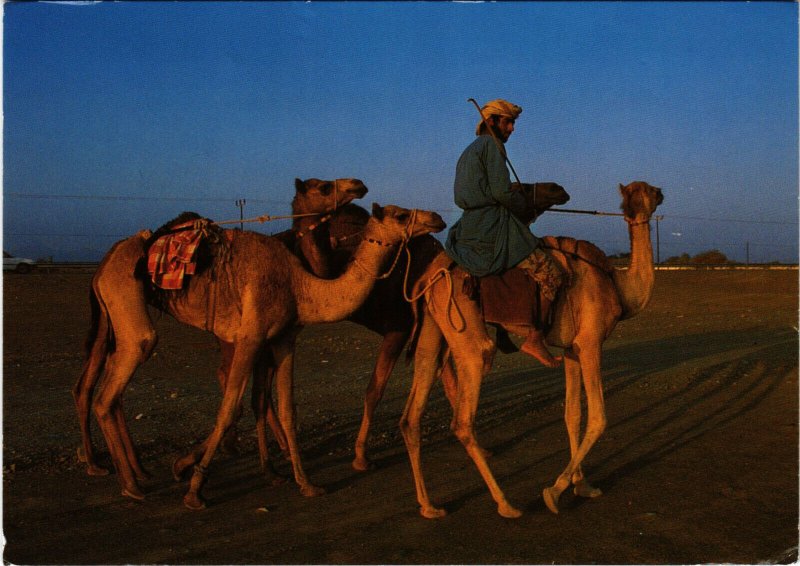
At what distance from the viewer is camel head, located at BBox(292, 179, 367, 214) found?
7691 mm

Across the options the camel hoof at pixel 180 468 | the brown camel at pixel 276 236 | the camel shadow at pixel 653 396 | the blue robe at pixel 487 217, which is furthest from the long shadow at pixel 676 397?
the brown camel at pixel 276 236

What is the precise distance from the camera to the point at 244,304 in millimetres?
7074

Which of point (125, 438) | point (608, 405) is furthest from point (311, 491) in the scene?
point (608, 405)

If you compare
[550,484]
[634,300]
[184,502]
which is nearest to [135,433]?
[184,502]

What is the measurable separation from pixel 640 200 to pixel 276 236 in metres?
3.81

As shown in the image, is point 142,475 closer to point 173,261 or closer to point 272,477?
point 272,477

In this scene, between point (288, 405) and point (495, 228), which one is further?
point (288, 405)

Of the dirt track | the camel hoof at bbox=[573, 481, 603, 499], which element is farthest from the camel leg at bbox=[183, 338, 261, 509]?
the camel hoof at bbox=[573, 481, 603, 499]

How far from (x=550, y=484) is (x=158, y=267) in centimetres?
420

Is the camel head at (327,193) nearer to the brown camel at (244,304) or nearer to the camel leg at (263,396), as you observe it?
the brown camel at (244,304)

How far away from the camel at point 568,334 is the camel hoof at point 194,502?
186 cm

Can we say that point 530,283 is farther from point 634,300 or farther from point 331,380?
point 331,380

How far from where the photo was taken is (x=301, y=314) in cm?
733

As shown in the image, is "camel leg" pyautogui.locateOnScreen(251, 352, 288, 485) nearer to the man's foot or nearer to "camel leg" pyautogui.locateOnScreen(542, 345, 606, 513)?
the man's foot
